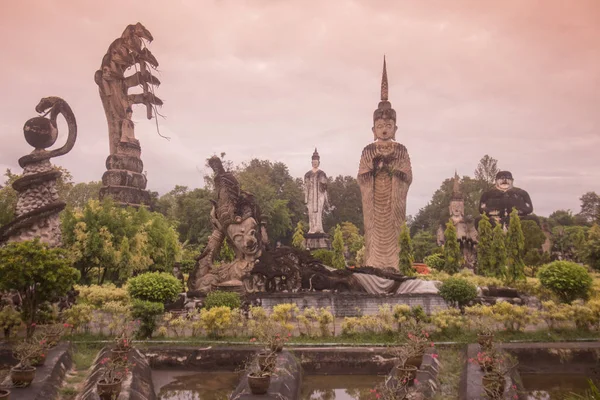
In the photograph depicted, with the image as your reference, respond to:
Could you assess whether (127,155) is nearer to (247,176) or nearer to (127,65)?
(127,65)

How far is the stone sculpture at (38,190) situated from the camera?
1152 cm

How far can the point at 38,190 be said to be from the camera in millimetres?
11930

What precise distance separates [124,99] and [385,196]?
17018mm

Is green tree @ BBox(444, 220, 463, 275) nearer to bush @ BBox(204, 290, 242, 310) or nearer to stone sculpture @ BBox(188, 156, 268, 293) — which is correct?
stone sculpture @ BBox(188, 156, 268, 293)

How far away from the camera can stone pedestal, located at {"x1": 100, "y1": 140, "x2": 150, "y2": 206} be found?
988 inches

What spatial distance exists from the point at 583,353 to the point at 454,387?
3.13m

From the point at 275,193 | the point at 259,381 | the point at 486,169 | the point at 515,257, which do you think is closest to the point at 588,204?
Result: the point at 486,169

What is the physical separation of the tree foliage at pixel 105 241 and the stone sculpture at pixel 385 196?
880 cm

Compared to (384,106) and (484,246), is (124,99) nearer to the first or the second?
(384,106)

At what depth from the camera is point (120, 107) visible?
1049 inches

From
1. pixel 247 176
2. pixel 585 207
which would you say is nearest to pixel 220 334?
pixel 247 176

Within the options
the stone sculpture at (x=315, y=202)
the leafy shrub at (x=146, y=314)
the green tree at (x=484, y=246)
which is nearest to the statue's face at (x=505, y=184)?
the green tree at (x=484, y=246)

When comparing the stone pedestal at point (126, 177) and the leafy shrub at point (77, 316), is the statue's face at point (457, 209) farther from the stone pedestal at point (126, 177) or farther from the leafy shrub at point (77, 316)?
the leafy shrub at point (77, 316)

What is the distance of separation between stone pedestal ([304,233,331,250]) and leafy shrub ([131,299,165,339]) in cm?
2339
